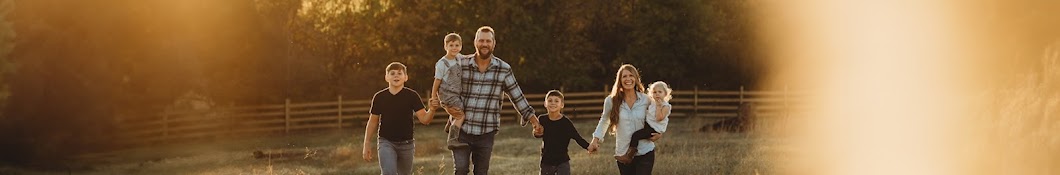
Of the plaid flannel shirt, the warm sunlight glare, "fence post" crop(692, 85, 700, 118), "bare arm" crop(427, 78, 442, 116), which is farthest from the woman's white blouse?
"fence post" crop(692, 85, 700, 118)

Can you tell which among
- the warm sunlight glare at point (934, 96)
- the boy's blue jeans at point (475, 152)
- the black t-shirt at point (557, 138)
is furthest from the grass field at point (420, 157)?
the black t-shirt at point (557, 138)

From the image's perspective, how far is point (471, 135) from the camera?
990cm

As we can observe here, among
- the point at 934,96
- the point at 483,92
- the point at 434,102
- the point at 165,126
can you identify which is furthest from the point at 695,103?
the point at 434,102

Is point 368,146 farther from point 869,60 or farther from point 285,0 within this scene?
point 285,0

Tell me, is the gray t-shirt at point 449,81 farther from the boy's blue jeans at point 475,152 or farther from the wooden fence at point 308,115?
the wooden fence at point 308,115

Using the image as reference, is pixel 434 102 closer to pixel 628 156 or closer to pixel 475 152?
pixel 475 152

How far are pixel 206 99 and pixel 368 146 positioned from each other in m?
22.2

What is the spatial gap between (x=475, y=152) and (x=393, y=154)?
561 mm

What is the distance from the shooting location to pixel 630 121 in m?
9.81

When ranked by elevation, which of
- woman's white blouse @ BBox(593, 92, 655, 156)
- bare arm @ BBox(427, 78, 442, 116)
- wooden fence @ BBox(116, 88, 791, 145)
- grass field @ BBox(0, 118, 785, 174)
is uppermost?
bare arm @ BBox(427, 78, 442, 116)

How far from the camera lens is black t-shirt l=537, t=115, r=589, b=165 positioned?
32.4 ft

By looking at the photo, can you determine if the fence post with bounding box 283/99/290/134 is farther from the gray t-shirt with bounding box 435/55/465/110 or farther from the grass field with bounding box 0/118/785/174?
the gray t-shirt with bounding box 435/55/465/110

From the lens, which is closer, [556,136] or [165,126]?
[556,136]

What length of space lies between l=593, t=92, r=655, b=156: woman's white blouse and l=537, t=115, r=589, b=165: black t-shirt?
0.58ft
